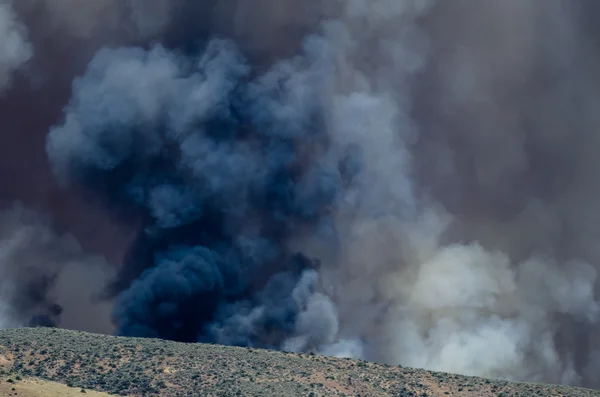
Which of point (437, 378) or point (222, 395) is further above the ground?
point (437, 378)

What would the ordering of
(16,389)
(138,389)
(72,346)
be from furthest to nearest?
(72,346)
(138,389)
(16,389)

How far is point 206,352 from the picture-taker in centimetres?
12812

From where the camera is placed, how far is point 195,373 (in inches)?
4724

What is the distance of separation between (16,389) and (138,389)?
14.9 meters

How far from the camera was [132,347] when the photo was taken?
12650 centimetres

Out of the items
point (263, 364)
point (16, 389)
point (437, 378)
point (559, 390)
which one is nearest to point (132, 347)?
point (263, 364)

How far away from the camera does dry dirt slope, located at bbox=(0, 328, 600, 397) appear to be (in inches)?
4518

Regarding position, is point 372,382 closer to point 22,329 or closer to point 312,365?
point 312,365

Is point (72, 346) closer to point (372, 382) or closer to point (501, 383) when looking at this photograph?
point (372, 382)

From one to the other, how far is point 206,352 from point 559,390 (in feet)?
134

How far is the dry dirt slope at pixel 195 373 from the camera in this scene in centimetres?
11475

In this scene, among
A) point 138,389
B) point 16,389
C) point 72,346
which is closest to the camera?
point 16,389

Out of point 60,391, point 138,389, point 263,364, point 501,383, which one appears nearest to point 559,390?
point 501,383

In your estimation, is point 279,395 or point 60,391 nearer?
point 60,391
